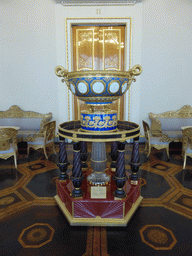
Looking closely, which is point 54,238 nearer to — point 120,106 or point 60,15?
point 120,106

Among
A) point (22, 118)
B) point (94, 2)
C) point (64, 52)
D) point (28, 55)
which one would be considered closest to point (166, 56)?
point (94, 2)

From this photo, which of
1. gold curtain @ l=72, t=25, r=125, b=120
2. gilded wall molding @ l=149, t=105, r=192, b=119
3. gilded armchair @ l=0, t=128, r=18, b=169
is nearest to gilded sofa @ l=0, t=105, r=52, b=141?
gilded armchair @ l=0, t=128, r=18, b=169

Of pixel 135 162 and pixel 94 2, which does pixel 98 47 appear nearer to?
pixel 94 2

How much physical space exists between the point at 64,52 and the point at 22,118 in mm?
2200

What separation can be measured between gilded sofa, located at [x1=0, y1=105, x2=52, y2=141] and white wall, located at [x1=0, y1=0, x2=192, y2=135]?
8.5 inches

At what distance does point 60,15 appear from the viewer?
5.11m

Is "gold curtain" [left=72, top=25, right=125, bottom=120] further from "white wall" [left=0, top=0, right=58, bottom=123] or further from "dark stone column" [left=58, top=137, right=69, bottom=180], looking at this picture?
"dark stone column" [left=58, top=137, right=69, bottom=180]

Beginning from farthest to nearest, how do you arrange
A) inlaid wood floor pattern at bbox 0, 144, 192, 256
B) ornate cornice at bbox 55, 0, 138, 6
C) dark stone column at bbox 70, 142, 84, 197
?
1. ornate cornice at bbox 55, 0, 138, 6
2. dark stone column at bbox 70, 142, 84, 197
3. inlaid wood floor pattern at bbox 0, 144, 192, 256

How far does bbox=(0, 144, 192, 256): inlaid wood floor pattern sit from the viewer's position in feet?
5.78

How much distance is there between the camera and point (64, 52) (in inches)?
207

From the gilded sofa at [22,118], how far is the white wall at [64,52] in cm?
21

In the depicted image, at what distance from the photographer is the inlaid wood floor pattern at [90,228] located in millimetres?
1763

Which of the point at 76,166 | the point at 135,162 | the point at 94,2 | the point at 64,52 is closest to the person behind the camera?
the point at 76,166

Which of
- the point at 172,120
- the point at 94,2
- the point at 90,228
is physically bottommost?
the point at 90,228
